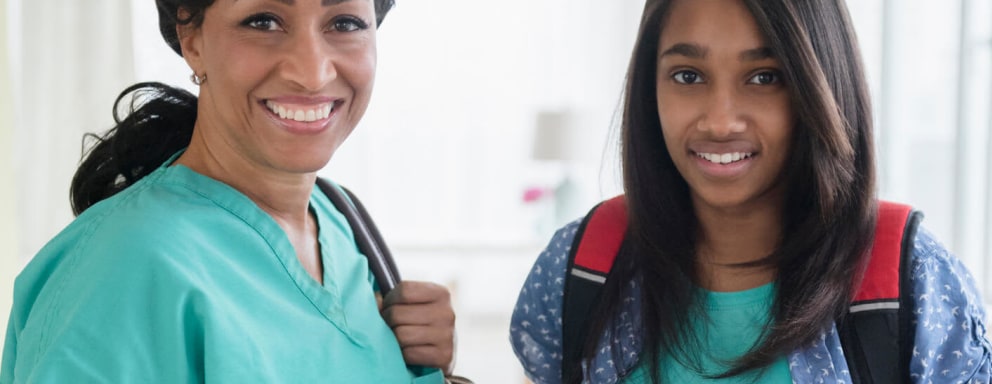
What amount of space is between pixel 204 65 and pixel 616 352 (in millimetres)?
650

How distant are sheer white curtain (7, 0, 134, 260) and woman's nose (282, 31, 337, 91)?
2.66 metres

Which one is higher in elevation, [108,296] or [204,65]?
[204,65]

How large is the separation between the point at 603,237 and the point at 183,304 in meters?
0.65

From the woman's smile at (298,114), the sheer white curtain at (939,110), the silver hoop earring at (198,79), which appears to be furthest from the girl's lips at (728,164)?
the sheer white curtain at (939,110)

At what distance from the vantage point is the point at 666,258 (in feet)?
4.66

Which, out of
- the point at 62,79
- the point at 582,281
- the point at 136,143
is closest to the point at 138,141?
the point at 136,143

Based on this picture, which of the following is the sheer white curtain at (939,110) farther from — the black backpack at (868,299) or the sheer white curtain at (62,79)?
the sheer white curtain at (62,79)

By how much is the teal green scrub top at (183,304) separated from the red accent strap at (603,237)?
33 centimetres

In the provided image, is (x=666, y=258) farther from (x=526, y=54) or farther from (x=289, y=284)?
(x=526, y=54)

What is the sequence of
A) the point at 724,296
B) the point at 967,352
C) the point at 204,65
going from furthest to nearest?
the point at 724,296 < the point at 967,352 < the point at 204,65

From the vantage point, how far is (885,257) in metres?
1.29

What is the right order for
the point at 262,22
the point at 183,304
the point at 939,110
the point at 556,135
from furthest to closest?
the point at 556,135
the point at 939,110
the point at 262,22
the point at 183,304

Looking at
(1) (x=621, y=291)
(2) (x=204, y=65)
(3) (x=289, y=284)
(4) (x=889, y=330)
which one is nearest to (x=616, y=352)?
(1) (x=621, y=291)

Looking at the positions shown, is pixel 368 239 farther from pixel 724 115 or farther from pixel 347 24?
pixel 724 115
